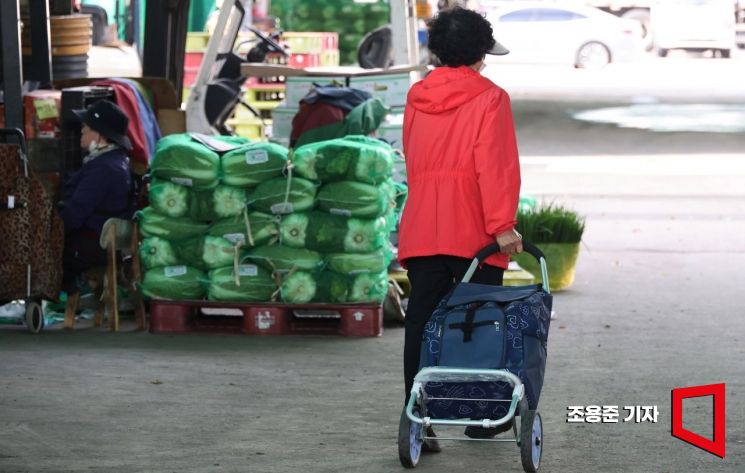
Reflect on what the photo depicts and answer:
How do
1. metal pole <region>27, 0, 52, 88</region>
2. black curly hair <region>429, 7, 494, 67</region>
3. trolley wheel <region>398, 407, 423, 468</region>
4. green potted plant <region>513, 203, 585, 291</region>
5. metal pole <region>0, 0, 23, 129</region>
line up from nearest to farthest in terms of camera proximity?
1. trolley wheel <region>398, 407, 423, 468</region>
2. black curly hair <region>429, 7, 494, 67</region>
3. metal pole <region>0, 0, 23, 129</region>
4. green potted plant <region>513, 203, 585, 291</region>
5. metal pole <region>27, 0, 52, 88</region>

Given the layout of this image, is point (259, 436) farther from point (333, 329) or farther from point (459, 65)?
point (333, 329)

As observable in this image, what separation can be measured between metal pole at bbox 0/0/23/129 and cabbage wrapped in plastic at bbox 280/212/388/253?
7.88ft

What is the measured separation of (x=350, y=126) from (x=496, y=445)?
14.9 feet

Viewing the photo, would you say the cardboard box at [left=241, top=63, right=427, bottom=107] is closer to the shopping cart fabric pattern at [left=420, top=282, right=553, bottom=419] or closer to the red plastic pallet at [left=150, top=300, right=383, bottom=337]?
the red plastic pallet at [left=150, top=300, right=383, bottom=337]

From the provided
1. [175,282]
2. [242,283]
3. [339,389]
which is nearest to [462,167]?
[339,389]

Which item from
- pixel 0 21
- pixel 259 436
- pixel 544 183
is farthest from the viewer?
pixel 544 183

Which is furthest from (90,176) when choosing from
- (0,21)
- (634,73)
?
(634,73)

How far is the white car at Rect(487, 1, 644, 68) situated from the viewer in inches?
1390

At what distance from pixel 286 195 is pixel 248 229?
340mm

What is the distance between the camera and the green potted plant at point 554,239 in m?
11.6

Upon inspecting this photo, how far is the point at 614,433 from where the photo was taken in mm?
6984

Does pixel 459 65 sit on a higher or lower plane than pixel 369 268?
higher

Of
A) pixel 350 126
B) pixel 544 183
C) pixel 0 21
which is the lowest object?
pixel 544 183
